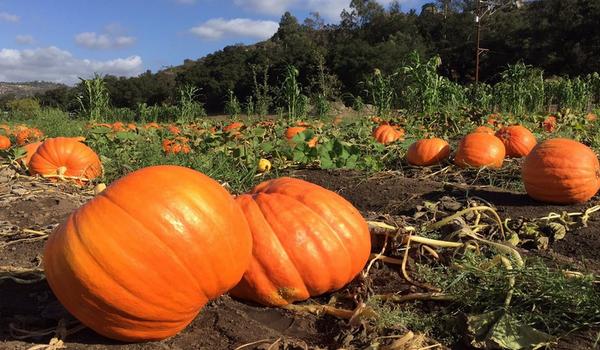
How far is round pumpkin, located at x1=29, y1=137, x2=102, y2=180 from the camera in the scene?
5.18 metres

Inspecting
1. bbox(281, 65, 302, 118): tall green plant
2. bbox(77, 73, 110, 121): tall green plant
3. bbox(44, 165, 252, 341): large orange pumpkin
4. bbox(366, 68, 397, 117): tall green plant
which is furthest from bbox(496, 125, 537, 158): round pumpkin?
bbox(77, 73, 110, 121): tall green plant

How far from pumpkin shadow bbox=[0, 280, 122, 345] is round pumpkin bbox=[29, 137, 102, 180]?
3.05 m

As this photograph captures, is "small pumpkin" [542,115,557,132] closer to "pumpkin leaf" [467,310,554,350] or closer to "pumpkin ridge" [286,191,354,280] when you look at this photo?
"pumpkin ridge" [286,191,354,280]

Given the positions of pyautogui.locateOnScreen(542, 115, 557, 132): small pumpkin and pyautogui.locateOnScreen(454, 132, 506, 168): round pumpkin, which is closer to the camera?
pyautogui.locateOnScreen(454, 132, 506, 168): round pumpkin

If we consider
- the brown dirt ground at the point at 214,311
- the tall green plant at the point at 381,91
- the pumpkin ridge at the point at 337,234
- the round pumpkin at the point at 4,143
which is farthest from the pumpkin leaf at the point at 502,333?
the tall green plant at the point at 381,91

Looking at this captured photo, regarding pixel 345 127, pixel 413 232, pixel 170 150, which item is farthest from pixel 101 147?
pixel 413 232

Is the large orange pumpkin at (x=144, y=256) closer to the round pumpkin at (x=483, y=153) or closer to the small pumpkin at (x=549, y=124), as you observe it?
the round pumpkin at (x=483, y=153)

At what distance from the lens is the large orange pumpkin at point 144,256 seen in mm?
1688

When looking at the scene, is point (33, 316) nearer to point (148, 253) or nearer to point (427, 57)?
point (148, 253)

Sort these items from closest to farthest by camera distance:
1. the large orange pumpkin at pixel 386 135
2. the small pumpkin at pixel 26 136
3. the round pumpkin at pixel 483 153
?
1. the round pumpkin at pixel 483 153
2. the large orange pumpkin at pixel 386 135
3. the small pumpkin at pixel 26 136

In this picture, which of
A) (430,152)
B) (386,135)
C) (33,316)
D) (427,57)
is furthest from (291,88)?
(427,57)

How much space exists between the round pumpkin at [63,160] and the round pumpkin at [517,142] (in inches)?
179

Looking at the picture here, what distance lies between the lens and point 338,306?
7.27ft

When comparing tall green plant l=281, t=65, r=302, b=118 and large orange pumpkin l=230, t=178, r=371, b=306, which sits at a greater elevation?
tall green plant l=281, t=65, r=302, b=118
